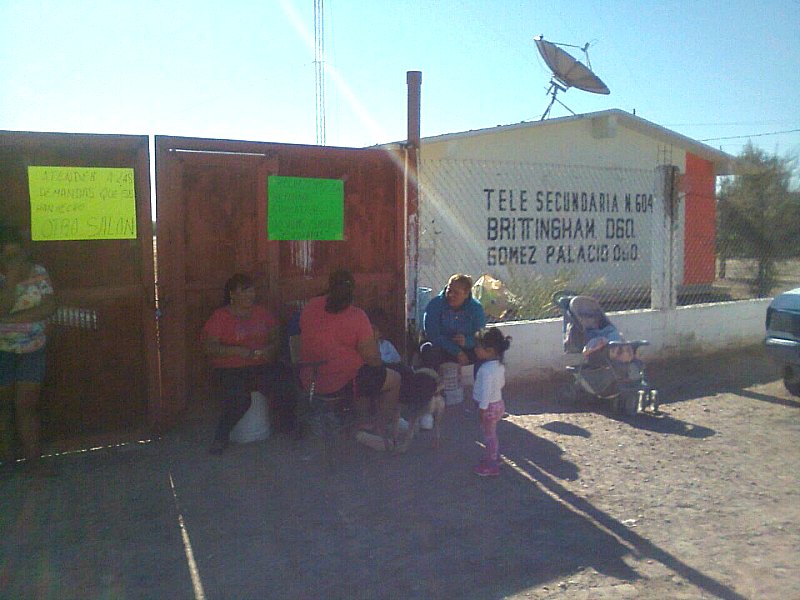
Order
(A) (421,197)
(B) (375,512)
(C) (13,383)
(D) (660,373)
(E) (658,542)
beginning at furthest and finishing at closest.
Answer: (D) (660,373), (A) (421,197), (C) (13,383), (B) (375,512), (E) (658,542)

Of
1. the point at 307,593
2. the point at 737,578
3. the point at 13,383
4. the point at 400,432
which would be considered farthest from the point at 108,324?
the point at 737,578

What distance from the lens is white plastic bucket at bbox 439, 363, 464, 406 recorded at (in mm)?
6434

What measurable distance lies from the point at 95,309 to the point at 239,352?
1053 millimetres

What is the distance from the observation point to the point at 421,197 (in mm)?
7062

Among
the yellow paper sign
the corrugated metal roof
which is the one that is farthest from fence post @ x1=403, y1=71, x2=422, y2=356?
the corrugated metal roof

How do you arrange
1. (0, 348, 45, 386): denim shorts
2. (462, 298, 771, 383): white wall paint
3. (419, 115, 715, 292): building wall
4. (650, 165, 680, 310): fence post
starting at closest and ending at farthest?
1. (0, 348, 45, 386): denim shorts
2. (462, 298, 771, 383): white wall paint
3. (650, 165, 680, 310): fence post
4. (419, 115, 715, 292): building wall

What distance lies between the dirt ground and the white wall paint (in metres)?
1.49

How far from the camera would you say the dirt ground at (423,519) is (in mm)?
3697

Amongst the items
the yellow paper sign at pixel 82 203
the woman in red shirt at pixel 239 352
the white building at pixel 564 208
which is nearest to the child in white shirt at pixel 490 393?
the woman in red shirt at pixel 239 352

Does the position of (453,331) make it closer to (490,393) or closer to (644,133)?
(490,393)

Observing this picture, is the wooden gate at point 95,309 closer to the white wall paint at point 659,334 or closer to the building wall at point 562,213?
the white wall paint at point 659,334

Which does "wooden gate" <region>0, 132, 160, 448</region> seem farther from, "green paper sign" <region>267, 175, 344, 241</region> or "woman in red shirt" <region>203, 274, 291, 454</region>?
"green paper sign" <region>267, 175, 344, 241</region>

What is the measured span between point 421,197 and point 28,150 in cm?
326

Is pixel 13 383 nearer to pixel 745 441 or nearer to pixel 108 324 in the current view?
pixel 108 324
